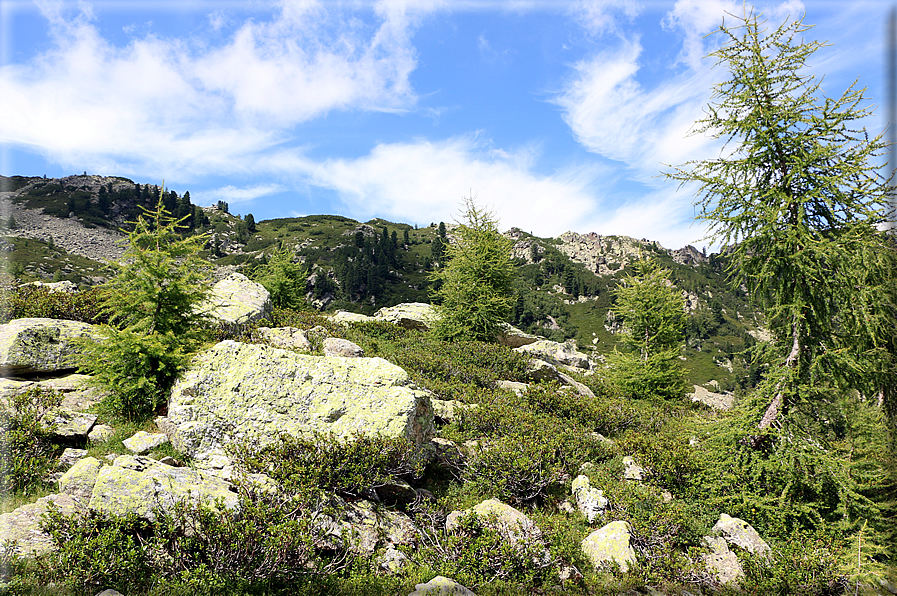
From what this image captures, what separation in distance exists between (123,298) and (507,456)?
32.8 ft

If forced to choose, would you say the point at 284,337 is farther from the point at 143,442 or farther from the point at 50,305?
Result: the point at 143,442

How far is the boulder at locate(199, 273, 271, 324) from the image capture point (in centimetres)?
1625

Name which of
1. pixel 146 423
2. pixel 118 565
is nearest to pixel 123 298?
pixel 146 423

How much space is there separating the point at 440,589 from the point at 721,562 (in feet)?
19.3

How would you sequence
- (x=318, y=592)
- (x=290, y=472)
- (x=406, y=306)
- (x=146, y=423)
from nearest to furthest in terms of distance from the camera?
(x=318, y=592) < (x=290, y=472) < (x=146, y=423) < (x=406, y=306)

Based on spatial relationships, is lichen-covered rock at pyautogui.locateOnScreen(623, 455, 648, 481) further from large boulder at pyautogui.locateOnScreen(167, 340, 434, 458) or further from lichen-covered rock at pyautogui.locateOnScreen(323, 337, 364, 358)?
lichen-covered rock at pyautogui.locateOnScreen(323, 337, 364, 358)

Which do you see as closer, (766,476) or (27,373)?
(766,476)

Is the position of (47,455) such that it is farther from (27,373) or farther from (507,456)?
(507,456)

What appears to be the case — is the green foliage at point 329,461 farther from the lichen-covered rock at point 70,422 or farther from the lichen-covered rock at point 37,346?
the lichen-covered rock at point 37,346

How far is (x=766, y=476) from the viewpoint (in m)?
8.85

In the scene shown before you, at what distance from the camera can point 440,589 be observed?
5695 millimetres

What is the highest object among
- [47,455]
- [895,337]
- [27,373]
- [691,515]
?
[895,337]

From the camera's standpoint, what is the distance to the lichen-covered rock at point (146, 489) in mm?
5645

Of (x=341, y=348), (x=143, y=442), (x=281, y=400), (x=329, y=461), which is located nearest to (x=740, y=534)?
(x=329, y=461)
